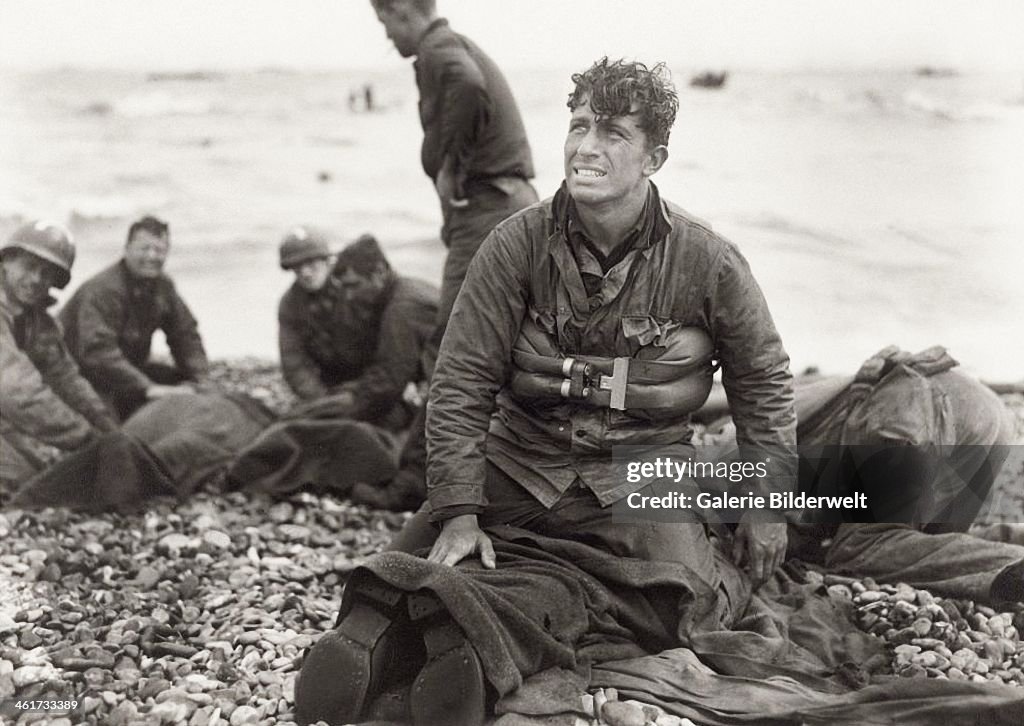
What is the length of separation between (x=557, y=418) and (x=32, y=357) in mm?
3445

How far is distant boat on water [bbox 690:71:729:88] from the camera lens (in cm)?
697

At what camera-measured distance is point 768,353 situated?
394cm

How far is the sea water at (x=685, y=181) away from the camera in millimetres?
7500

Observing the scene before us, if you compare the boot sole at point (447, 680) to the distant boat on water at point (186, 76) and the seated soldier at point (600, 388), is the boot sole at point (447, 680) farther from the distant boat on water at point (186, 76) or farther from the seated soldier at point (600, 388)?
the distant boat on water at point (186, 76)

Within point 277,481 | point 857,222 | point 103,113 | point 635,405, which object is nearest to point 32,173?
point 103,113

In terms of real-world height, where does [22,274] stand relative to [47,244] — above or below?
below

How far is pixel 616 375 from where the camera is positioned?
388 centimetres

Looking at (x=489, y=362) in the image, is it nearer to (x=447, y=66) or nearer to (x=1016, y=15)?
(x=447, y=66)

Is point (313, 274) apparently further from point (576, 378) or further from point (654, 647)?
point (654, 647)

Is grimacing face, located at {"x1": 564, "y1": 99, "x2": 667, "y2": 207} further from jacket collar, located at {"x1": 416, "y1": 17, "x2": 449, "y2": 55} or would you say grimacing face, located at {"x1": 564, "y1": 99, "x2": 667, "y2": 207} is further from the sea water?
the sea water

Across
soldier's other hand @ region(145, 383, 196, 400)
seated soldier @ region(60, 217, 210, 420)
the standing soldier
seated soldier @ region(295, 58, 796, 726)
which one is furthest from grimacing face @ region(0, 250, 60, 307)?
seated soldier @ region(295, 58, 796, 726)

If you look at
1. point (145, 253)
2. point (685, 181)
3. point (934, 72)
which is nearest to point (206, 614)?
point (145, 253)

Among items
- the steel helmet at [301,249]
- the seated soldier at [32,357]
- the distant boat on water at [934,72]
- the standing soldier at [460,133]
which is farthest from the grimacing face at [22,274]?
the distant boat on water at [934,72]

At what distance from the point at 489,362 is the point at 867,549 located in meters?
1.91
